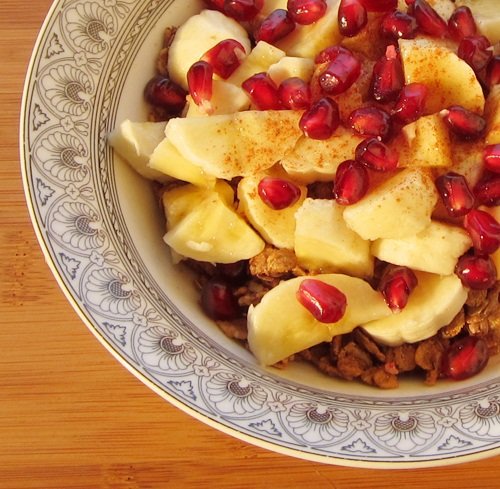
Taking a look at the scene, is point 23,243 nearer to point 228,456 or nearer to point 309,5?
point 228,456

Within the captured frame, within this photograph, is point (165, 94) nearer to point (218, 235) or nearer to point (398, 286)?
point (218, 235)

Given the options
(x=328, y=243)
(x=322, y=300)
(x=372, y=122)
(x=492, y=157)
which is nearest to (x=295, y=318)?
(x=322, y=300)

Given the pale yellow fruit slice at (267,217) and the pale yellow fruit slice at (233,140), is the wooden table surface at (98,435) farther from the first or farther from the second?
the pale yellow fruit slice at (233,140)

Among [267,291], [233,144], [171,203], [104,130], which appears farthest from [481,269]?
[104,130]

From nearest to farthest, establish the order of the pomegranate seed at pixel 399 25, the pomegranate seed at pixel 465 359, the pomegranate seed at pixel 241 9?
the pomegranate seed at pixel 465 359, the pomegranate seed at pixel 399 25, the pomegranate seed at pixel 241 9

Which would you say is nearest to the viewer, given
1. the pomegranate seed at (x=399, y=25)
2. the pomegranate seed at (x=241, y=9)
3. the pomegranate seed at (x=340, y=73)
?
the pomegranate seed at (x=340, y=73)

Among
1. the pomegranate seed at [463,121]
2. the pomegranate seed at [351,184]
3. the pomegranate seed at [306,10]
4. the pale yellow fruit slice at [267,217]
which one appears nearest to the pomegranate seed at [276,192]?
the pale yellow fruit slice at [267,217]

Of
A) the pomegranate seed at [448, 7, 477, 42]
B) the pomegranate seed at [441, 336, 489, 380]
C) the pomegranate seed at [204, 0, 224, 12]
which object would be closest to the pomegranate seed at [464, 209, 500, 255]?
the pomegranate seed at [441, 336, 489, 380]
